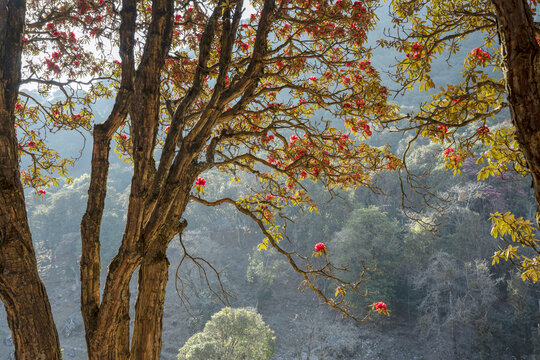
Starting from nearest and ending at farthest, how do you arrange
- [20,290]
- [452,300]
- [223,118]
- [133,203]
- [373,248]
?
[20,290] → [133,203] → [223,118] → [452,300] → [373,248]

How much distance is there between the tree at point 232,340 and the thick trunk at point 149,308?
889 cm

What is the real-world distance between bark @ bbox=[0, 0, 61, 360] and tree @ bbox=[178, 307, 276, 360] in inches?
366

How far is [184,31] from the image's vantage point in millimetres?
3223

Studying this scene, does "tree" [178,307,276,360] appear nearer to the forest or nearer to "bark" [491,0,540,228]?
the forest

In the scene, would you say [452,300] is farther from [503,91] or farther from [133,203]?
[133,203]

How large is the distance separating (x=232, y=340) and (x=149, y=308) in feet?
31.3

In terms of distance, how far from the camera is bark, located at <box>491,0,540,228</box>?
3.74ft

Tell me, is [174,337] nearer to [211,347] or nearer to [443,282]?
[211,347]

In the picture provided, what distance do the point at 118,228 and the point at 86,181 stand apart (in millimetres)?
8533

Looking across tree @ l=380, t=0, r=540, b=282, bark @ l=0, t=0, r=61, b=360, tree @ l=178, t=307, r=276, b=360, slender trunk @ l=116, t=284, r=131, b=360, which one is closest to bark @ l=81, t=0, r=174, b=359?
slender trunk @ l=116, t=284, r=131, b=360

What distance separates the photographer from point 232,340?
10.4 metres

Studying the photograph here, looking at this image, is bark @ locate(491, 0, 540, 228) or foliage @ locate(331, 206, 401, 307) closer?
bark @ locate(491, 0, 540, 228)

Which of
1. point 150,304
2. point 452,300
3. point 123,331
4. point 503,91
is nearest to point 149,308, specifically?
point 150,304

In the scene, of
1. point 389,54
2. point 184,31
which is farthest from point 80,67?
point 389,54
